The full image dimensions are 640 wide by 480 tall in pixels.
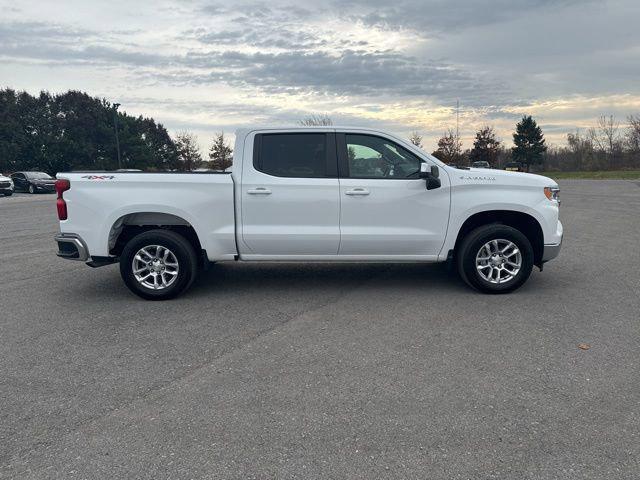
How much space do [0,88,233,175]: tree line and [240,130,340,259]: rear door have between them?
46.0m

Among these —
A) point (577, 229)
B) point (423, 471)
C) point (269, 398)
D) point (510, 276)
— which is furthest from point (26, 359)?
point (577, 229)

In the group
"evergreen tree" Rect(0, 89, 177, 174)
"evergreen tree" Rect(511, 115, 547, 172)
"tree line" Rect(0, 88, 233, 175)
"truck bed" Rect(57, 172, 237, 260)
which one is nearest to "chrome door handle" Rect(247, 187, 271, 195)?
"truck bed" Rect(57, 172, 237, 260)

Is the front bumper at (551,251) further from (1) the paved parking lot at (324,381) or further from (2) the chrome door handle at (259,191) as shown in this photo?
(2) the chrome door handle at (259,191)

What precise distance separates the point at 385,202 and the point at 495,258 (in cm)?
149

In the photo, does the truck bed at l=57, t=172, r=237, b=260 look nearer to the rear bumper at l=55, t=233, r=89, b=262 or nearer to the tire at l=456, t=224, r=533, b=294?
the rear bumper at l=55, t=233, r=89, b=262

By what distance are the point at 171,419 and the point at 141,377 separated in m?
0.75

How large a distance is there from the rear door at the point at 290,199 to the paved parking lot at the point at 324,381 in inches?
25.8

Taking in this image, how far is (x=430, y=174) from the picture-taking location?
5613 mm

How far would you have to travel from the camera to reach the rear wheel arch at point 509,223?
19.5 feet

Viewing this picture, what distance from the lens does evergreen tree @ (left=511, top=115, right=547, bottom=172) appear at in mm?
70938

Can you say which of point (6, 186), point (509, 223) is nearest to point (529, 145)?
Answer: point (6, 186)

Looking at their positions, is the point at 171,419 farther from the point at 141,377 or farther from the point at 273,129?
the point at 273,129

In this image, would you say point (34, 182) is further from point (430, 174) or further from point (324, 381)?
point (324, 381)

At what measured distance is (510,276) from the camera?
5.86 metres
